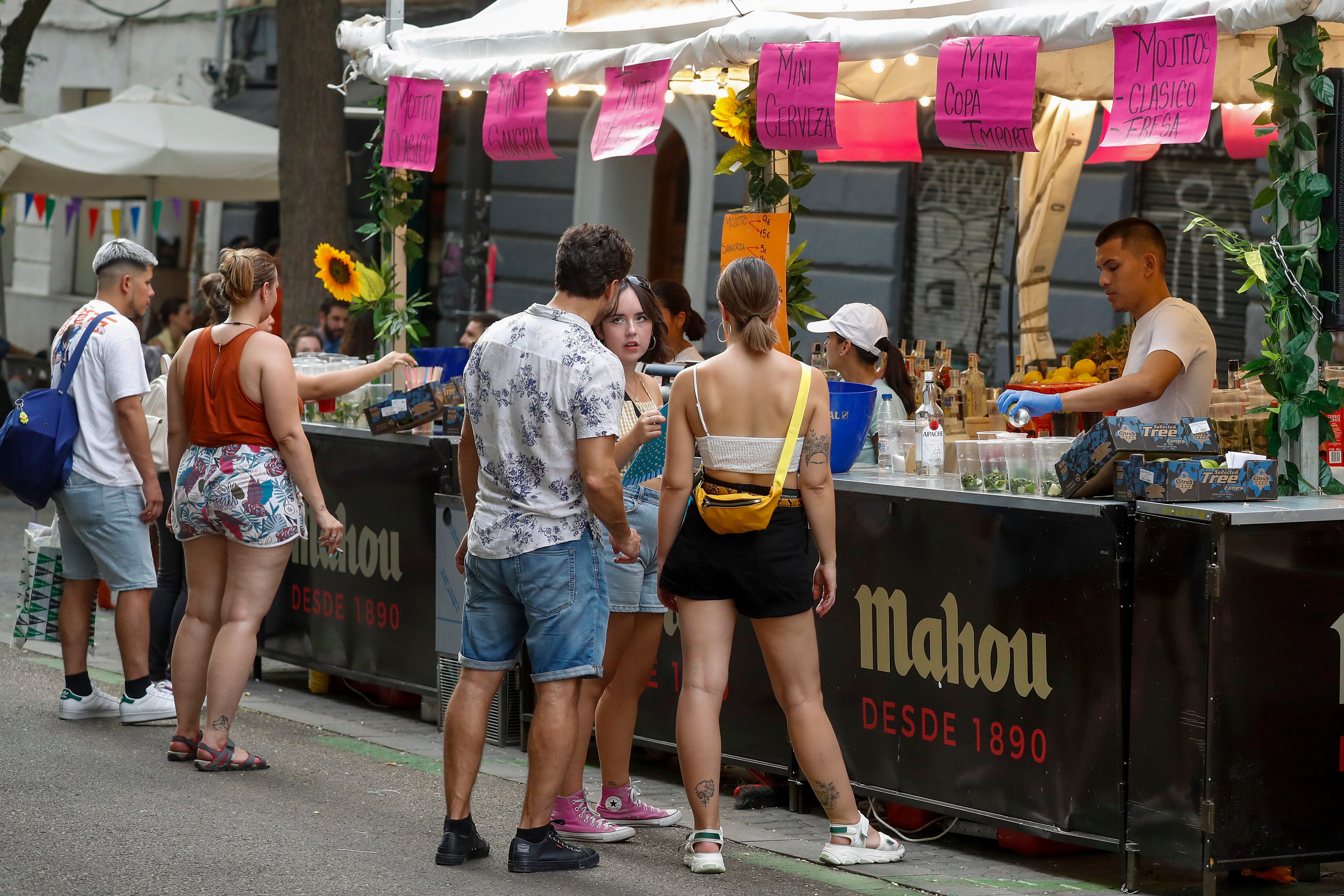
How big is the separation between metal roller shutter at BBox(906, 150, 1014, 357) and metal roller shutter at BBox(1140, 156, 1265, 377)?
1.24 metres

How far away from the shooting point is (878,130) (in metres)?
8.52

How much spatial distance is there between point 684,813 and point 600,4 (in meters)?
3.34

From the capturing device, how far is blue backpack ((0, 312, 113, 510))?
22.4 feet

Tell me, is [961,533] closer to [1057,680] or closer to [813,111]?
[1057,680]

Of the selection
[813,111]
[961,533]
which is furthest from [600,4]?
[961,533]

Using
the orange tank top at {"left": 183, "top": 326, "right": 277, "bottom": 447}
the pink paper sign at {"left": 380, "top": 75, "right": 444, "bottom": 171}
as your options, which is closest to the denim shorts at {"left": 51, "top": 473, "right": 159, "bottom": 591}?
the orange tank top at {"left": 183, "top": 326, "right": 277, "bottom": 447}

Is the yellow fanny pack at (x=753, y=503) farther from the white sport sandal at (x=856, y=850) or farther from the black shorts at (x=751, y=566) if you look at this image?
the white sport sandal at (x=856, y=850)

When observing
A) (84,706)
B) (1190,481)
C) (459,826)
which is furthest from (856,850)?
(84,706)

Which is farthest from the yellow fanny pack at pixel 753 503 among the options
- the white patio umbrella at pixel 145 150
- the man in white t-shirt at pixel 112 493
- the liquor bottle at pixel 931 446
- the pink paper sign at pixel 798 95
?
the white patio umbrella at pixel 145 150

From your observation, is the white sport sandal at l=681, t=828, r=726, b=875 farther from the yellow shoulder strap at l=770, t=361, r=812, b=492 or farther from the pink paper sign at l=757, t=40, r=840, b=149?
the pink paper sign at l=757, t=40, r=840, b=149

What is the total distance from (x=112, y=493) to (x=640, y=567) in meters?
2.70

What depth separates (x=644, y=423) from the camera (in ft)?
16.4

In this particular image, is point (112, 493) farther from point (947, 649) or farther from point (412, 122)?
point (947, 649)

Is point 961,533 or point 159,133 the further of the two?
point 159,133
